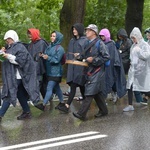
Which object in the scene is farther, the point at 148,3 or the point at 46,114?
the point at 148,3

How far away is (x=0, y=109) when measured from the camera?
893cm

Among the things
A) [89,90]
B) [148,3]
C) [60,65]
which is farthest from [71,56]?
[148,3]

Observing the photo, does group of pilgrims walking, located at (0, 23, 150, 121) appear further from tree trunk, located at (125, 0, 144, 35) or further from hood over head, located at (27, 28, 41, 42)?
tree trunk, located at (125, 0, 144, 35)

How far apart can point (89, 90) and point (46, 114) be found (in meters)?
1.23

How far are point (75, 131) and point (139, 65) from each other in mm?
2946

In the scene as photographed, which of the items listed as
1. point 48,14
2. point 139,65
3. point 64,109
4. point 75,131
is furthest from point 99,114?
point 48,14

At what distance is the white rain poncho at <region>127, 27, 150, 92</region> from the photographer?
397 inches

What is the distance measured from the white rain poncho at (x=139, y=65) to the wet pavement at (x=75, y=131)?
2.04ft

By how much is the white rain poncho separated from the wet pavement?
0.62 metres

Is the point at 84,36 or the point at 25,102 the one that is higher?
the point at 84,36

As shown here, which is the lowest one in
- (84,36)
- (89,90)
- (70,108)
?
(70,108)

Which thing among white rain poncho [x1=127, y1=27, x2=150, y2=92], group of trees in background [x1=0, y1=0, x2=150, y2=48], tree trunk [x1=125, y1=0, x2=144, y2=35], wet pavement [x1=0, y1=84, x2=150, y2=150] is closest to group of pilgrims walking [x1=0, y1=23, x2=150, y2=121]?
white rain poncho [x1=127, y1=27, x2=150, y2=92]

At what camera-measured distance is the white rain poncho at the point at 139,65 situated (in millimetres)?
10086

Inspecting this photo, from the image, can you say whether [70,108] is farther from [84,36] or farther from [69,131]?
[69,131]
